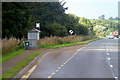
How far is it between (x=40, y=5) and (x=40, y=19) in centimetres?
367

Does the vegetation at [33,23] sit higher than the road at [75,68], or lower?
higher

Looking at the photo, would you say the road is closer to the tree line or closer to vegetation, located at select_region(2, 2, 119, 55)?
vegetation, located at select_region(2, 2, 119, 55)

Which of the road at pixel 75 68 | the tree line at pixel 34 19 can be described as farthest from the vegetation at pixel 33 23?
the road at pixel 75 68

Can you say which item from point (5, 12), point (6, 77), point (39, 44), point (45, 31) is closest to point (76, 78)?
point (6, 77)

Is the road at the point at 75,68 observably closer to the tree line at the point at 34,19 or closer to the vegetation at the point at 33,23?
the vegetation at the point at 33,23

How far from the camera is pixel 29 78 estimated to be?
11.5 m

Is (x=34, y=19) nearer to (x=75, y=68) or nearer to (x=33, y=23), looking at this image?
(x=33, y=23)

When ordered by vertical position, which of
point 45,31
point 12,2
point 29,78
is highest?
point 12,2

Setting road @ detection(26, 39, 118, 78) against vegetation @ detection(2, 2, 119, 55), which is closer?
road @ detection(26, 39, 118, 78)

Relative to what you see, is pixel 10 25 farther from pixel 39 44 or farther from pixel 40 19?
pixel 40 19

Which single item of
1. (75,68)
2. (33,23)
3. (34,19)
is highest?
(34,19)

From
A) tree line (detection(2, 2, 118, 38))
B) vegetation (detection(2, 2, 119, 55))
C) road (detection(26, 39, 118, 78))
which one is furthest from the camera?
tree line (detection(2, 2, 118, 38))

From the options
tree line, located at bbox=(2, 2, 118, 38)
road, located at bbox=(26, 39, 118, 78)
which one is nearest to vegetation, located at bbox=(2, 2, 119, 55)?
tree line, located at bbox=(2, 2, 118, 38)

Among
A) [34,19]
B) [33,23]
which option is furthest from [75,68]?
[34,19]
